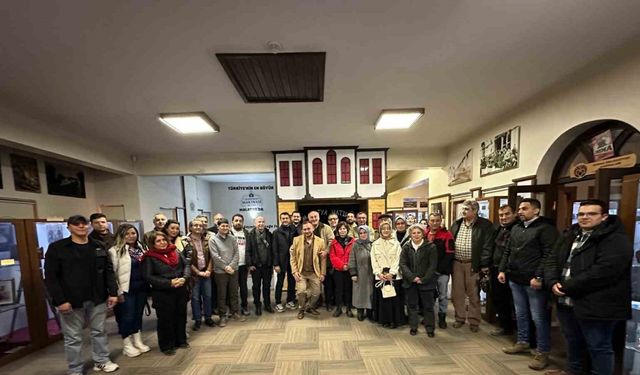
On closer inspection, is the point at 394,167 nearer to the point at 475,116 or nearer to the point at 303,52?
the point at 475,116

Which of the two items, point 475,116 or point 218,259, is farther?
point 475,116

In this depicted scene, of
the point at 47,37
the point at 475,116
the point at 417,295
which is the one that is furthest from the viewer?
the point at 475,116

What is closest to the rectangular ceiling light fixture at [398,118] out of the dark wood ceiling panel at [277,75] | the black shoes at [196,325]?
the dark wood ceiling panel at [277,75]

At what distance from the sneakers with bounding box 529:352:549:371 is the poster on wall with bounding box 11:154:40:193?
7087 mm

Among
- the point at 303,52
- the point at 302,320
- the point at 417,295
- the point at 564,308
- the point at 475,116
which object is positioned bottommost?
the point at 302,320

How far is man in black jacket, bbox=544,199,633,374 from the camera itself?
186 centimetres

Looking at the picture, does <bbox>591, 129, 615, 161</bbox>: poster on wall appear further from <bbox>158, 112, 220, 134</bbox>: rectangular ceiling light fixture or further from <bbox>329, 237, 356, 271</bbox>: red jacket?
<bbox>158, 112, 220, 134</bbox>: rectangular ceiling light fixture

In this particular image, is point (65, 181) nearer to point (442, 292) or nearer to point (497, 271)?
point (442, 292)

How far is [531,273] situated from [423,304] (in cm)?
121

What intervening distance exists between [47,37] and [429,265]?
13.5 ft

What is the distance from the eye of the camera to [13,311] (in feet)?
10.1

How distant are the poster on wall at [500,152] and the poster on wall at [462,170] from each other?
0.39 m

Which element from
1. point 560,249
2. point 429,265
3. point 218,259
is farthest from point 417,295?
point 218,259

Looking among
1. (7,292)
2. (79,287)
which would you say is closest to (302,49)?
(79,287)
